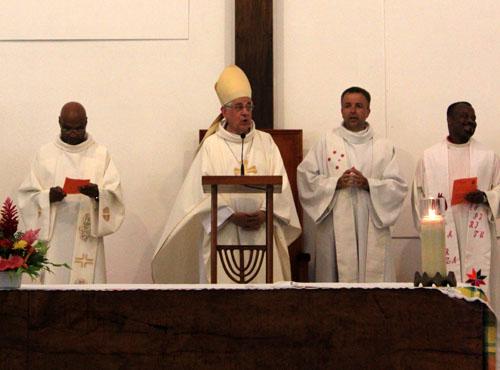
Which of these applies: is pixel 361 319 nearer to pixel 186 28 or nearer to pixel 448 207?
pixel 448 207

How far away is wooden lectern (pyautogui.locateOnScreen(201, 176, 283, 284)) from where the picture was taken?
5613 millimetres

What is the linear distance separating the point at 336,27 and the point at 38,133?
2561 mm

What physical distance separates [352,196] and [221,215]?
3.83 ft

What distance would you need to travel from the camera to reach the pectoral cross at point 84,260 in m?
7.06

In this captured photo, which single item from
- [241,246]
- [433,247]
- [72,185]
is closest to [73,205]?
[72,185]

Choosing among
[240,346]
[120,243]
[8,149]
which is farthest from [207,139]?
[240,346]

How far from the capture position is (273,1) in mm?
8164

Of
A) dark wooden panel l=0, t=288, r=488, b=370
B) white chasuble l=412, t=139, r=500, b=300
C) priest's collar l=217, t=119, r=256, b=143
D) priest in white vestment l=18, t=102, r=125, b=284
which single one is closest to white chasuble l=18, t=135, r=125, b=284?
priest in white vestment l=18, t=102, r=125, b=284

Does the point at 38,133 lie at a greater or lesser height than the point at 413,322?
greater

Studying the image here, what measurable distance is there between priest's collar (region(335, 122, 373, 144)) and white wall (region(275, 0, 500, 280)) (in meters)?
0.64

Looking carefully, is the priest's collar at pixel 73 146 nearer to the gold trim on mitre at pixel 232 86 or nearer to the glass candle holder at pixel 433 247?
the gold trim on mitre at pixel 232 86

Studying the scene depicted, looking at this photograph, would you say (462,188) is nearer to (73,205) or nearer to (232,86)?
(232,86)

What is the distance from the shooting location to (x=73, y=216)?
23.3ft

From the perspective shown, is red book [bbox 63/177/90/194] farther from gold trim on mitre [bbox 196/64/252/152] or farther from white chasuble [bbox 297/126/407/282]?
white chasuble [bbox 297/126/407/282]
